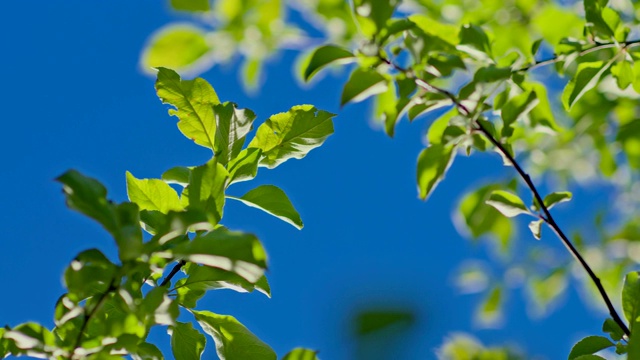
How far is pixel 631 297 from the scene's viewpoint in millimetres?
624

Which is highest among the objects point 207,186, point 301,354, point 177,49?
point 177,49

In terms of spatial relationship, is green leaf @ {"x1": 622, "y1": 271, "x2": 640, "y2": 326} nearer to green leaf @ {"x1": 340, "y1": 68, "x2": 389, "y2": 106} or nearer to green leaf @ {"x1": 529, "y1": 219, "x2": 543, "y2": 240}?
green leaf @ {"x1": 529, "y1": 219, "x2": 543, "y2": 240}

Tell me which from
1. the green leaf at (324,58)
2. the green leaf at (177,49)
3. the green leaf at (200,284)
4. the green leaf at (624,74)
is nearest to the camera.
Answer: the green leaf at (200,284)

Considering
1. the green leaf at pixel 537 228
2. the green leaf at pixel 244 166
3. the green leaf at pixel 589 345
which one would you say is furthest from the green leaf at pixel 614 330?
the green leaf at pixel 244 166

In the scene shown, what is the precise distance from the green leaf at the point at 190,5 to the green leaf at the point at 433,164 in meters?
0.76

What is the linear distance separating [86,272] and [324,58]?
0.36 metres

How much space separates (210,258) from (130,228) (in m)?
0.05

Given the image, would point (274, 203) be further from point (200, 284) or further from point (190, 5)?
point (190, 5)

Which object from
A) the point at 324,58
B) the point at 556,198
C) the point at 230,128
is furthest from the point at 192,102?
the point at 556,198

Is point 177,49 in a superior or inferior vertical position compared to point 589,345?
superior

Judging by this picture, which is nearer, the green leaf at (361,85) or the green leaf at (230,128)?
the green leaf at (230,128)

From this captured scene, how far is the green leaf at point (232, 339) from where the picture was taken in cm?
60

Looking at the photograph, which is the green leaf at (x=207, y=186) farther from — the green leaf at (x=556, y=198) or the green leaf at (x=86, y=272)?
the green leaf at (x=556, y=198)

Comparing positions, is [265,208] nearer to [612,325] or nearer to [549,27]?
[612,325]
